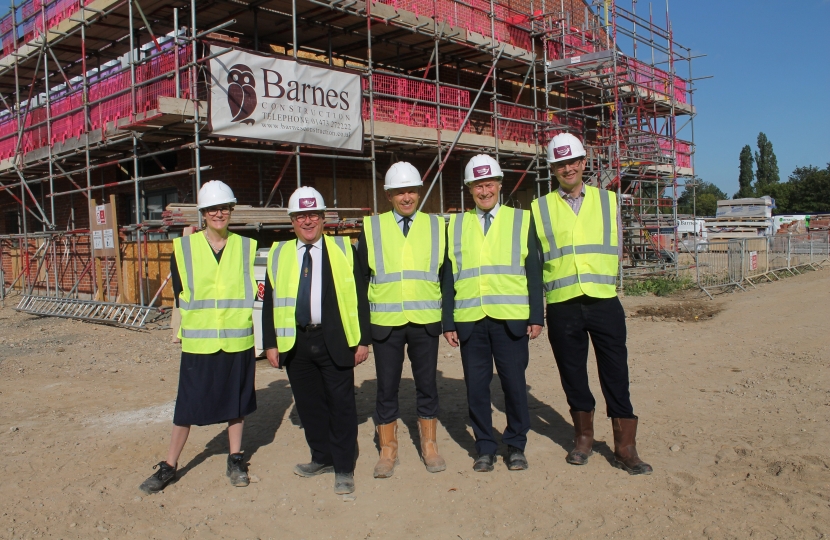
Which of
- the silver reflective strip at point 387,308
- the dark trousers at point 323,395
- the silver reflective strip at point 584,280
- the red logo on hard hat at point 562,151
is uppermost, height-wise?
the red logo on hard hat at point 562,151

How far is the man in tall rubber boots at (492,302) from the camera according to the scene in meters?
4.55

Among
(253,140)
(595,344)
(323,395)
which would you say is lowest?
(323,395)

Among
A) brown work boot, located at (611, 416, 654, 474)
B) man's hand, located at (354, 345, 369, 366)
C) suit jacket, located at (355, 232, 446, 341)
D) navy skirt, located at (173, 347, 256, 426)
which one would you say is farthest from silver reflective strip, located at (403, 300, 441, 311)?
brown work boot, located at (611, 416, 654, 474)

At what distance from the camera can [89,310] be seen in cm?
1234

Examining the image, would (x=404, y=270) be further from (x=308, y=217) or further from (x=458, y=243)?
(x=308, y=217)

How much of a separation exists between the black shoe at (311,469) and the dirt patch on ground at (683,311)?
8.52 m

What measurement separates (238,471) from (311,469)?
49 centimetres

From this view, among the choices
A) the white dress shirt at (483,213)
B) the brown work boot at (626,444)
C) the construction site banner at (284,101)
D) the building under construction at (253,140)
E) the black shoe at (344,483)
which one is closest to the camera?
the black shoe at (344,483)

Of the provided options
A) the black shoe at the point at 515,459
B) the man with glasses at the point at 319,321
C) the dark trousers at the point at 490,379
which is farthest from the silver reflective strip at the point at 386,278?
the black shoe at the point at 515,459

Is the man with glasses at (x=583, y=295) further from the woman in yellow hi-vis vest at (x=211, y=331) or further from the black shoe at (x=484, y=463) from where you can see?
the woman in yellow hi-vis vest at (x=211, y=331)

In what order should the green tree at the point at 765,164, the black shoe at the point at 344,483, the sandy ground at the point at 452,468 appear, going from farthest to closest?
the green tree at the point at 765,164, the black shoe at the point at 344,483, the sandy ground at the point at 452,468

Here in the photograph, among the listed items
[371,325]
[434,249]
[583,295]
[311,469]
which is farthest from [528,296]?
[311,469]

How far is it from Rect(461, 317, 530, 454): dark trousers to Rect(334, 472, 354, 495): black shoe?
90 cm

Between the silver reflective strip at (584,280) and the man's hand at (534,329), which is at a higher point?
the silver reflective strip at (584,280)
